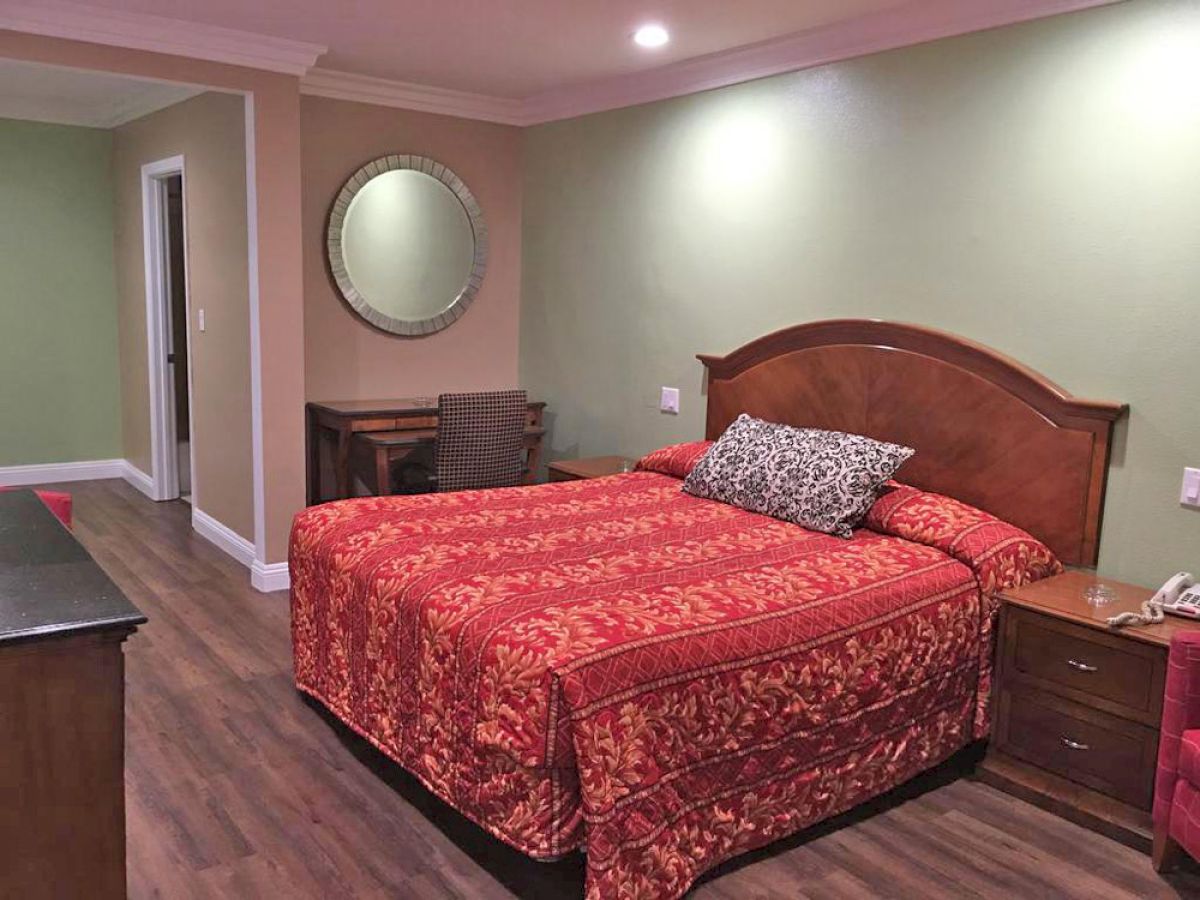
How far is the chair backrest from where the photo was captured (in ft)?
14.6

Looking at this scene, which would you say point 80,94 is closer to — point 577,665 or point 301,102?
point 301,102

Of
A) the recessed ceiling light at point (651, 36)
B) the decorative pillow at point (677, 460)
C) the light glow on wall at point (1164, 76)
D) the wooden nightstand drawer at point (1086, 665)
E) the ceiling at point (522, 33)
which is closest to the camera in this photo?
the wooden nightstand drawer at point (1086, 665)

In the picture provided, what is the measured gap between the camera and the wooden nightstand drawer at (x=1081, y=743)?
2.75m

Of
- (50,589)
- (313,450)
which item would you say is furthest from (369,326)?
(50,589)

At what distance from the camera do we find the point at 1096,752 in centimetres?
283

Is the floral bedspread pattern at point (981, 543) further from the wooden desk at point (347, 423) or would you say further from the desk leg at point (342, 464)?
the desk leg at point (342, 464)

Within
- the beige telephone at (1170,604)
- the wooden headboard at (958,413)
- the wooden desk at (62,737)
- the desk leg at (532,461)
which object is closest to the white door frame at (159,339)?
the desk leg at (532,461)

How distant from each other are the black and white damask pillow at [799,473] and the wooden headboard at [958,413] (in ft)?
0.52

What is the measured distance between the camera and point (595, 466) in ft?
15.6

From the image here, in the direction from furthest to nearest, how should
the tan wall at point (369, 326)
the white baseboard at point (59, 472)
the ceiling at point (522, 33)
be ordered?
the white baseboard at point (59, 472) < the tan wall at point (369, 326) < the ceiling at point (522, 33)

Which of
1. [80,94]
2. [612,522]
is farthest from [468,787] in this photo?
[80,94]

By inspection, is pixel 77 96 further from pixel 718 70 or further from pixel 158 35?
pixel 718 70

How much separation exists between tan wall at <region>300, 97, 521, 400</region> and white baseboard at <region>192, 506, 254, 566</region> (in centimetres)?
81

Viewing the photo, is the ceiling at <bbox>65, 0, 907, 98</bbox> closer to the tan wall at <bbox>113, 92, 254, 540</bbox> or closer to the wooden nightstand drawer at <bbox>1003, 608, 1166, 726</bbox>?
the tan wall at <bbox>113, 92, 254, 540</bbox>
